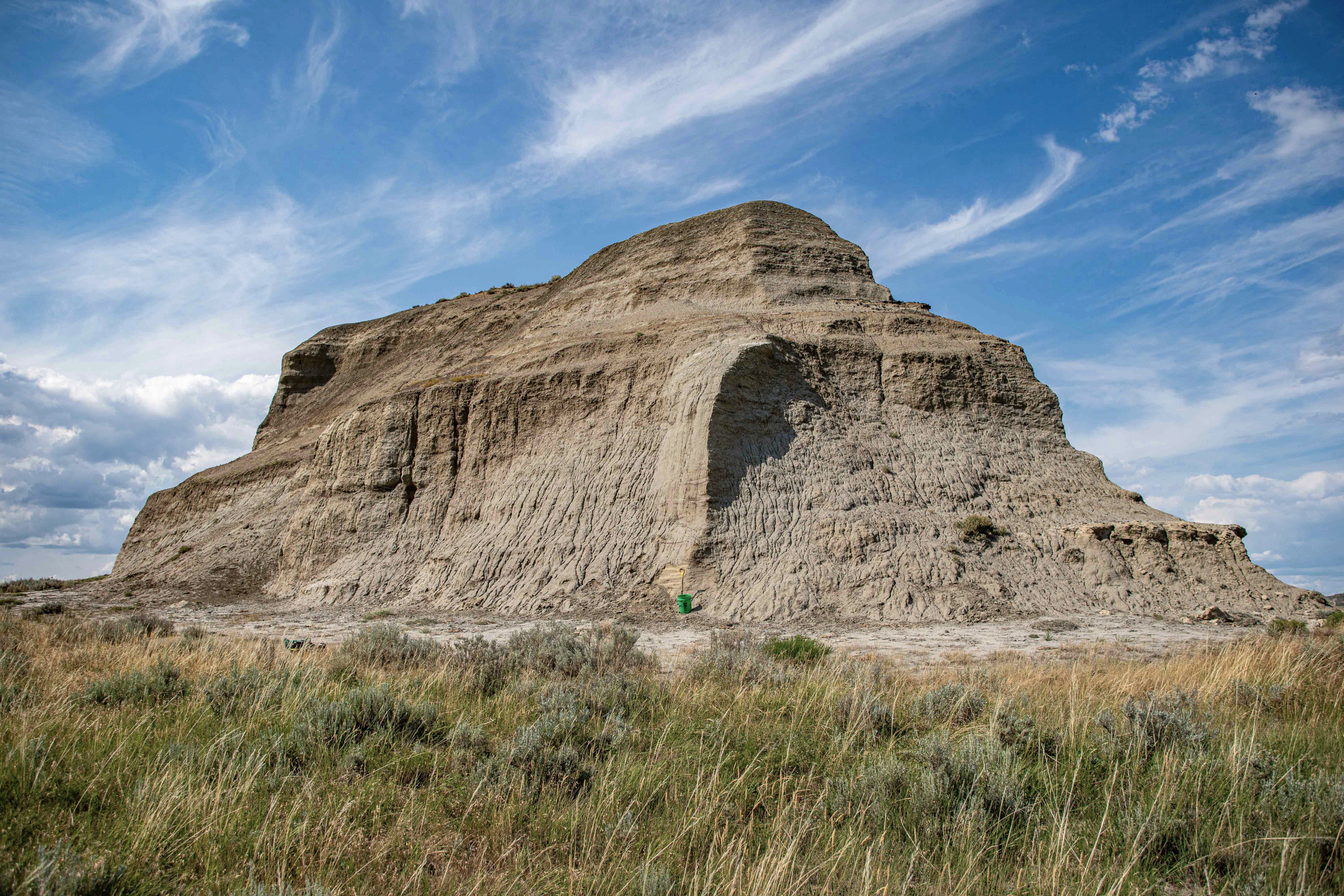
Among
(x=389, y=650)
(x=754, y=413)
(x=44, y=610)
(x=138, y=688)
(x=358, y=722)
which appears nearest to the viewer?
(x=358, y=722)

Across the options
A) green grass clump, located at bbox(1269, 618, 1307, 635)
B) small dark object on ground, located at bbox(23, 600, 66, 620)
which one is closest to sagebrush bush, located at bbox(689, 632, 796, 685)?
green grass clump, located at bbox(1269, 618, 1307, 635)

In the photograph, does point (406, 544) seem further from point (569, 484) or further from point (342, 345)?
point (342, 345)

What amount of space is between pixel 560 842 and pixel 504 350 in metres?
27.4

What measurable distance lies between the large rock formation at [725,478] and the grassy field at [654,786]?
11246 mm

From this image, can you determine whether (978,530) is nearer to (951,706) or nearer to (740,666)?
(740,666)

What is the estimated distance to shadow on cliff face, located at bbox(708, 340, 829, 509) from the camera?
20.2 metres

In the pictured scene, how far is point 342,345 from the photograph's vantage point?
45.8 m

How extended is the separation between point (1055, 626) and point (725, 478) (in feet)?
29.3

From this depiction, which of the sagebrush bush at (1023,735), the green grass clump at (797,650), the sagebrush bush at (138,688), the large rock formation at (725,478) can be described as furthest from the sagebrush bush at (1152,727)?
the large rock formation at (725,478)

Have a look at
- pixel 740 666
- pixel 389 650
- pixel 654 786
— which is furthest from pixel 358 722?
pixel 740 666

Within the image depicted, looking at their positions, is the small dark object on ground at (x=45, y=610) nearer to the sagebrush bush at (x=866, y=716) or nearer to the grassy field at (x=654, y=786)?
the grassy field at (x=654, y=786)

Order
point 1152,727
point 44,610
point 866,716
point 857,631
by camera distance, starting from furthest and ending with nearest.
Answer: point 44,610, point 857,631, point 866,716, point 1152,727

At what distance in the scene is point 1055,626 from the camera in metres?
15.1

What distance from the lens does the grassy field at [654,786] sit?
3.56 meters
